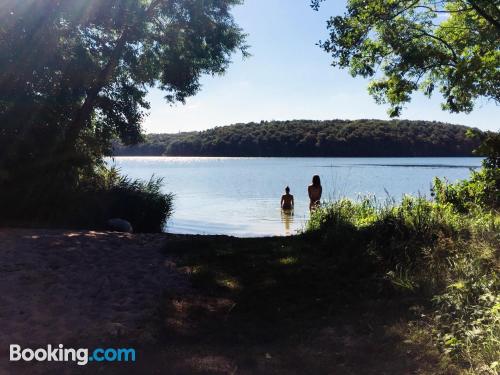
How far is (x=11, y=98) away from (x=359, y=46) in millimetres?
8866

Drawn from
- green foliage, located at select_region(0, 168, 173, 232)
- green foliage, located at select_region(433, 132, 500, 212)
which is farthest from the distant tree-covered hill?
green foliage, located at select_region(0, 168, 173, 232)

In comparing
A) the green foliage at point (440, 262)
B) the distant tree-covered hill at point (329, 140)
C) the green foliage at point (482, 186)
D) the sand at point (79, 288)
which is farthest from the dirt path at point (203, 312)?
the distant tree-covered hill at point (329, 140)

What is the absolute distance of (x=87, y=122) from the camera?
13758 millimetres

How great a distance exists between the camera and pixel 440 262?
574 cm

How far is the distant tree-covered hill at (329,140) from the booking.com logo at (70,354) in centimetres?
8955

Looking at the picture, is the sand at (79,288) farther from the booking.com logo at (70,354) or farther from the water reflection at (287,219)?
the water reflection at (287,219)

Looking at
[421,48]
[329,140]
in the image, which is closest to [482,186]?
[421,48]

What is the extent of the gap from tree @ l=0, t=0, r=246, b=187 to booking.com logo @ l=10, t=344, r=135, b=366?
774 cm

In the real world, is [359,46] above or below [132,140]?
above

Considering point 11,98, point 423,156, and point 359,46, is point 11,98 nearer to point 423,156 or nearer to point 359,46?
point 359,46

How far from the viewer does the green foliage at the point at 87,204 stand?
1152cm

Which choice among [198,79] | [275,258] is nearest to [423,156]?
[198,79]

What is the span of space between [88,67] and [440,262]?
32.4ft

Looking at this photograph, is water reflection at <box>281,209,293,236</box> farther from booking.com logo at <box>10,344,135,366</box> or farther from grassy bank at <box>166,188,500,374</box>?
booking.com logo at <box>10,344,135,366</box>
